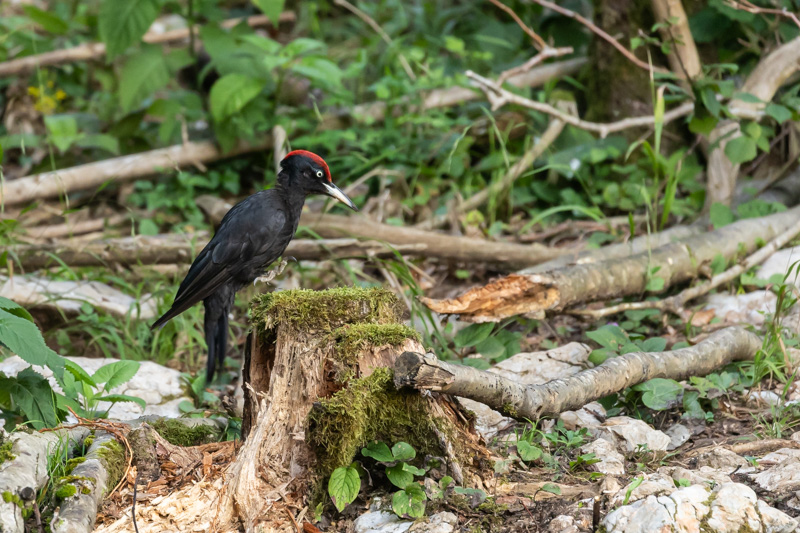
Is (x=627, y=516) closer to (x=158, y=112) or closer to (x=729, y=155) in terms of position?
(x=729, y=155)

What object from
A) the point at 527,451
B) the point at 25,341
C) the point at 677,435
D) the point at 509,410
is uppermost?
the point at 25,341

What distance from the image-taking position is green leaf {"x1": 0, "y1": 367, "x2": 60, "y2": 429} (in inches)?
97.3

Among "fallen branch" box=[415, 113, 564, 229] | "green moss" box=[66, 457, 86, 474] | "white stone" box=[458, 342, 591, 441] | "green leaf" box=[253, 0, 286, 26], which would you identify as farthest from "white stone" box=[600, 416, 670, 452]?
"green leaf" box=[253, 0, 286, 26]

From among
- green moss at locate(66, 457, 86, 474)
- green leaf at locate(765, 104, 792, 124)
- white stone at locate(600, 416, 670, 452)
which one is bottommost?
white stone at locate(600, 416, 670, 452)

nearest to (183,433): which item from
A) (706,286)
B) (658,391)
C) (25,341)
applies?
(25,341)

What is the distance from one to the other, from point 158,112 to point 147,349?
2163mm

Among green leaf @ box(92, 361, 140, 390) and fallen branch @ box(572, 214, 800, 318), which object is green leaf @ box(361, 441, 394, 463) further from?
fallen branch @ box(572, 214, 800, 318)

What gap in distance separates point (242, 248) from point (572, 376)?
1.85 m

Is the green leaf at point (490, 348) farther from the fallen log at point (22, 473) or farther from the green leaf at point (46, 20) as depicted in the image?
the green leaf at point (46, 20)

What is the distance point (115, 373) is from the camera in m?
2.76

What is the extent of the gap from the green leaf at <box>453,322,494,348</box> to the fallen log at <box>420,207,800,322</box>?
0.06 m

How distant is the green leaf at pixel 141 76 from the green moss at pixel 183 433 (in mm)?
3329

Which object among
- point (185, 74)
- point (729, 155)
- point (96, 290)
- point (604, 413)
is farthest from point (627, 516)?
point (185, 74)

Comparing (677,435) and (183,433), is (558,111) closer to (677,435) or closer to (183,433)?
(677,435)
